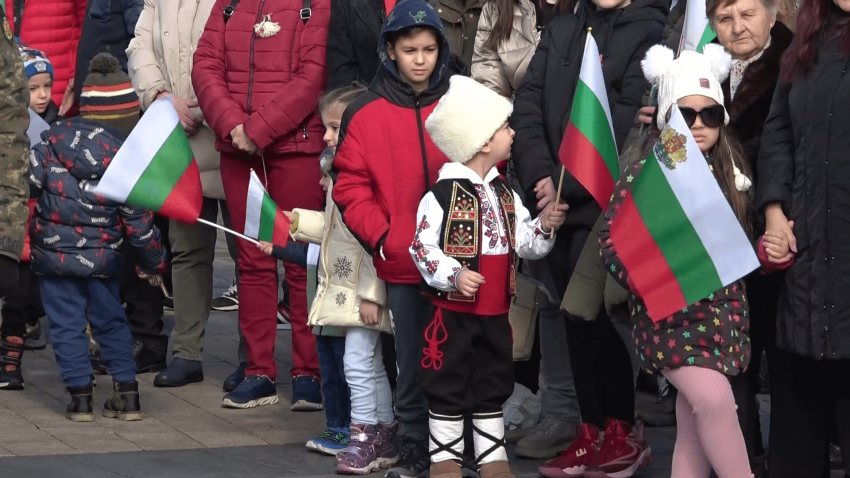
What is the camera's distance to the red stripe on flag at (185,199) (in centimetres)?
729

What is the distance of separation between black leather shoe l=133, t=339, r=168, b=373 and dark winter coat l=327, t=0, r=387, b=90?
2061 mm

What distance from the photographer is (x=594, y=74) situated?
6055mm

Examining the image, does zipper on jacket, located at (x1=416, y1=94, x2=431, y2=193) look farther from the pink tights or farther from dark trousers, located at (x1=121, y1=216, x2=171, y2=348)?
dark trousers, located at (x1=121, y1=216, x2=171, y2=348)

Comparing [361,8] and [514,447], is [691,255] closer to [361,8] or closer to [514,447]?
[514,447]

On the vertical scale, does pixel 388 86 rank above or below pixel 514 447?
above

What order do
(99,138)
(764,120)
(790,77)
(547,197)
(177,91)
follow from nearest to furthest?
1. (790,77)
2. (764,120)
3. (547,197)
4. (99,138)
5. (177,91)

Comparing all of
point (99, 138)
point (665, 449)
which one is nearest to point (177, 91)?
point (99, 138)

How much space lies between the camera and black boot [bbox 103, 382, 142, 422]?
756cm

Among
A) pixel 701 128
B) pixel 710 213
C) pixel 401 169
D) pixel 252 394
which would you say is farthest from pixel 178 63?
pixel 710 213

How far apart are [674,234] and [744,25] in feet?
3.30

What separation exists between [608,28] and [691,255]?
5.06ft

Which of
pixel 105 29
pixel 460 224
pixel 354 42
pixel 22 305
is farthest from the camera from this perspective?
pixel 105 29

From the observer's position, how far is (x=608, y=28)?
654cm

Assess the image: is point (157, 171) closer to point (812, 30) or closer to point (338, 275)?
point (338, 275)
